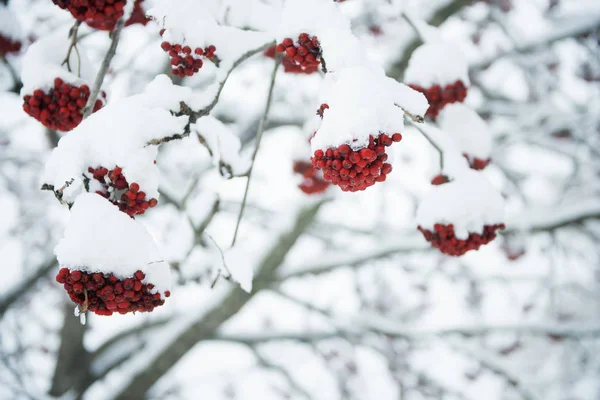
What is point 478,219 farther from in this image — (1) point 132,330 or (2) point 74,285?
(1) point 132,330

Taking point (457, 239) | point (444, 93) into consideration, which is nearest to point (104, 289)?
point (457, 239)

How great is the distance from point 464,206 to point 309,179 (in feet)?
5.14

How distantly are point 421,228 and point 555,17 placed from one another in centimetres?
296

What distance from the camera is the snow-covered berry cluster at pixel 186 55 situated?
127 cm

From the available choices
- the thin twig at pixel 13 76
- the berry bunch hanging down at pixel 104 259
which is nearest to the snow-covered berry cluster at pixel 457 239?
the berry bunch hanging down at pixel 104 259

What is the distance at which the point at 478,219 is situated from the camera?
5.10ft

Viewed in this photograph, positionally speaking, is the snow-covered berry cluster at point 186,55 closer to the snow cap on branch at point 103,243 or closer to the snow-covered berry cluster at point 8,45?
the snow cap on branch at point 103,243

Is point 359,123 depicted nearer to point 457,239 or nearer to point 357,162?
point 357,162

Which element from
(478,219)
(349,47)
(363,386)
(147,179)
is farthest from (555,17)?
(363,386)

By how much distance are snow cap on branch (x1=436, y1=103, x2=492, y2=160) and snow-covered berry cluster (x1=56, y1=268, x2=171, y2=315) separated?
1395 millimetres

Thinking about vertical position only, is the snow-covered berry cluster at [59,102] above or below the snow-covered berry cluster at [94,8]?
below

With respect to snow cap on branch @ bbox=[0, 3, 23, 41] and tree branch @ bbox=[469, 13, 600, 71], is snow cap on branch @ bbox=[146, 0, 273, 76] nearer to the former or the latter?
snow cap on branch @ bbox=[0, 3, 23, 41]

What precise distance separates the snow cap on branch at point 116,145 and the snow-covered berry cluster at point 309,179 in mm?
1756

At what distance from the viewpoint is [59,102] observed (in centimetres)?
141
